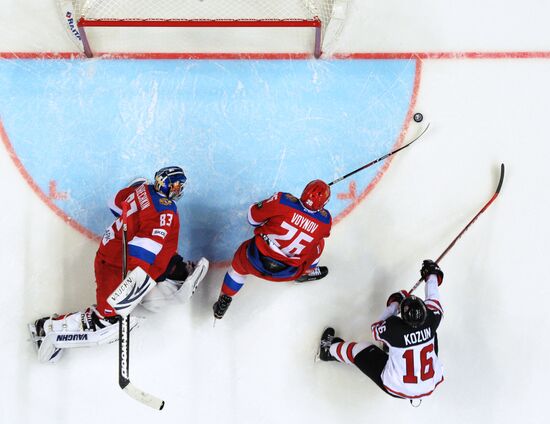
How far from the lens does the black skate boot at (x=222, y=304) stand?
4336 millimetres

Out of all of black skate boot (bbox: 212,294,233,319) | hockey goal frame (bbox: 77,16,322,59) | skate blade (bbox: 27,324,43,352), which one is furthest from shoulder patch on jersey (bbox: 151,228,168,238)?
hockey goal frame (bbox: 77,16,322,59)

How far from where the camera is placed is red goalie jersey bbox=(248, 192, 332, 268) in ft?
12.7

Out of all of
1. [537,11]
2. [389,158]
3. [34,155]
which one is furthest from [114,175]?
[537,11]

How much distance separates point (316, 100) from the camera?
15.3 feet

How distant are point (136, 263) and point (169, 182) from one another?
549 millimetres

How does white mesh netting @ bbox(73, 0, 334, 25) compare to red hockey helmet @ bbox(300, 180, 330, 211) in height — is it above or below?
above

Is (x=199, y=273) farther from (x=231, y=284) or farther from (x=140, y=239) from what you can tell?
(x=140, y=239)

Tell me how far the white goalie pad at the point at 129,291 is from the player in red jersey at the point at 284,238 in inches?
25.8

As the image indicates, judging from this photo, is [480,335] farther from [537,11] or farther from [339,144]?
[537,11]

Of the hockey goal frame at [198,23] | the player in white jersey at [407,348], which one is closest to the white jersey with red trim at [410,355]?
the player in white jersey at [407,348]

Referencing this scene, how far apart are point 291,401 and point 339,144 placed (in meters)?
1.94

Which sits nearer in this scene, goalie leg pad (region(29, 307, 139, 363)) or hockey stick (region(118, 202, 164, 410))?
hockey stick (region(118, 202, 164, 410))

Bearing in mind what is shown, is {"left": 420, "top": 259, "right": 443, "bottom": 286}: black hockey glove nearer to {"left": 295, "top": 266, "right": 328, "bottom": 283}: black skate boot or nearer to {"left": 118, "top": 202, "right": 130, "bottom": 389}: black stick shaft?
{"left": 295, "top": 266, "right": 328, "bottom": 283}: black skate boot

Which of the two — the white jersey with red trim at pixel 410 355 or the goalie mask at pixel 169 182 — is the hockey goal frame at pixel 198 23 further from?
the white jersey with red trim at pixel 410 355
